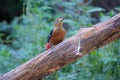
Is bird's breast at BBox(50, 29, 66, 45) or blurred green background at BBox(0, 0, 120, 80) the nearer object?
bird's breast at BBox(50, 29, 66, 45)

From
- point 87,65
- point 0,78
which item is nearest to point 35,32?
point 87,65

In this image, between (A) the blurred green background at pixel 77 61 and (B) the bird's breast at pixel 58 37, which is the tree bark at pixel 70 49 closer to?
(B) the bird's breast at pixel 58 37

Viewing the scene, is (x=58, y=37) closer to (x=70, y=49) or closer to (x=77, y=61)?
(x=70, y=49)

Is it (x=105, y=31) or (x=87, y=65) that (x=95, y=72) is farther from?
(x=105, y=31)

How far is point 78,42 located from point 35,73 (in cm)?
50

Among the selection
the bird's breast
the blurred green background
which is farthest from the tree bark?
the blurred green background

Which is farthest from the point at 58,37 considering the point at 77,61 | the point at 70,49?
the point at 77,61

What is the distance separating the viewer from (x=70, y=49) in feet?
11.8

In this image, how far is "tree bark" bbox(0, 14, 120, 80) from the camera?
361 centimetres

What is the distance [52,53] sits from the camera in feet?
11.9

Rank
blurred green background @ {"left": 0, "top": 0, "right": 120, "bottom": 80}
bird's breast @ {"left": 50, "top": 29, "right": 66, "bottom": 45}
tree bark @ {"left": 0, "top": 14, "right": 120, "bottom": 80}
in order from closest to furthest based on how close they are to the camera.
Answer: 1. tree bark @ {"left": 0, "top": 14, "right": 120, "bottom": 80}
2. bird's breast @ {"left": 50, "top": 29, "right": 66, "bottom": 45}
3. blurred green background @ {"left": 0, "top": 0, "right": 120, "bottom": 80}

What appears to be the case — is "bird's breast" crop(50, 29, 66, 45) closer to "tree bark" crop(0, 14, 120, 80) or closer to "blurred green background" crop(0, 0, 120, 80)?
"tree bark" crop(0, 14, 120, 80)

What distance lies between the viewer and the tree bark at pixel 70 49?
361cm

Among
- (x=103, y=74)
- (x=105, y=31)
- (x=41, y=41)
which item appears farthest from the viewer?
(x=41, y=41)
